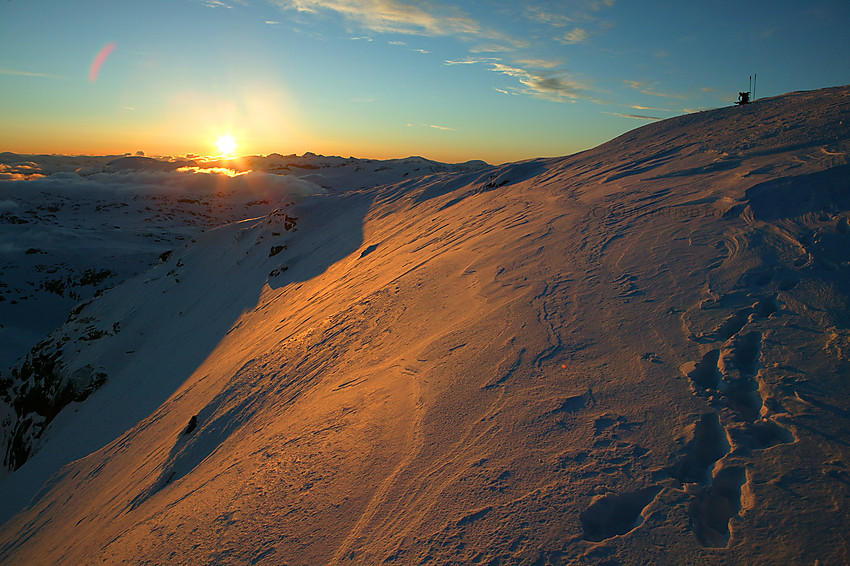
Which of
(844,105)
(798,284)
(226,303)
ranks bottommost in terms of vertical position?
(226,303)

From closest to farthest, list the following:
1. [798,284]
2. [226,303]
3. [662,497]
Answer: [662,497]
[798,284]
[226,303]

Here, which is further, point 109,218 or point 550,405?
point 109,218

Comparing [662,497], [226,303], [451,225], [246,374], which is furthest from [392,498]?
[226,303]

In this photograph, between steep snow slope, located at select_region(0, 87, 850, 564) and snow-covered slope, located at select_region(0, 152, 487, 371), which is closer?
steep snow slope, located at select_region(0, 87, 850, 564)

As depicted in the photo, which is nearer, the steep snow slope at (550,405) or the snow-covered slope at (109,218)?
the steep snow slope at (550,405)

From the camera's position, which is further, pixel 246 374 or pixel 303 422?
pixel 246 374

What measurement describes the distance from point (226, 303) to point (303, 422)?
34.2 ft

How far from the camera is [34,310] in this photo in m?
23.4

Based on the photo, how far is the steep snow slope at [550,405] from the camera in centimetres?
231

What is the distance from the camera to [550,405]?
10.2ft

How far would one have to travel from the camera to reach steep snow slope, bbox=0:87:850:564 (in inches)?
90.8

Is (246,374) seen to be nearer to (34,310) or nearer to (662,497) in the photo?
(662,497)

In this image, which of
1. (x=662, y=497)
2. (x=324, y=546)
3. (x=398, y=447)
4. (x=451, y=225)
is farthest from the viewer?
(x=451, y=225)

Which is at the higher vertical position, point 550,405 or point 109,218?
point 109,218
